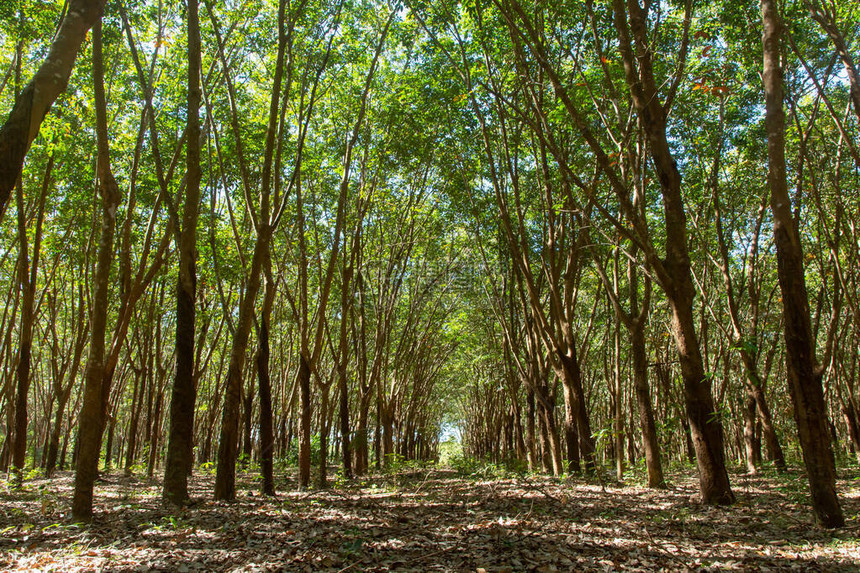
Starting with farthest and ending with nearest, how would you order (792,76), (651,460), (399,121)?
(399,121)
(792,76)
(651,460)

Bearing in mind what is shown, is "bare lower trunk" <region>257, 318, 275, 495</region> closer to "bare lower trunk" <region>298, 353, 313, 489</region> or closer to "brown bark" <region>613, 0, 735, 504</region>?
"bare lower trunk" <region>298, 353, 313, 489</region>

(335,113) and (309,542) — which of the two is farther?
(335,113)

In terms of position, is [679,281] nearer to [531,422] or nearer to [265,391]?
[265,391]

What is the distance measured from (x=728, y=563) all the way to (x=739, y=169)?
1152 centimetres

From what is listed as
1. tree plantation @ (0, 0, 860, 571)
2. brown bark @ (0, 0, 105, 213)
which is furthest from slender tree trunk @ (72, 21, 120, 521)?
brown bark @ (0, 0, 105, 213)

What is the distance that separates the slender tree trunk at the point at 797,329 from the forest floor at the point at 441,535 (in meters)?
0.47

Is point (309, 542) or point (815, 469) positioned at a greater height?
point (815, 469)

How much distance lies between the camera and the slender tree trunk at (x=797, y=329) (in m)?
5.42

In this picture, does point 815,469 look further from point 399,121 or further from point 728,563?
point 399,121

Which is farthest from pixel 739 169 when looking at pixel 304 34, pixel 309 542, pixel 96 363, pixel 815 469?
pixel 96 363

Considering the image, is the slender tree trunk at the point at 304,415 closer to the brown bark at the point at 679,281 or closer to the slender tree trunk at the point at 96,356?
the slender tree trunk at the point at 96,356

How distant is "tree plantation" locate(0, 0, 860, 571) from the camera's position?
5.59m

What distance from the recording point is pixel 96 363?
6934mm

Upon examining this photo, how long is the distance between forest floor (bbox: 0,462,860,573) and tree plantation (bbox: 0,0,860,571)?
6cm
